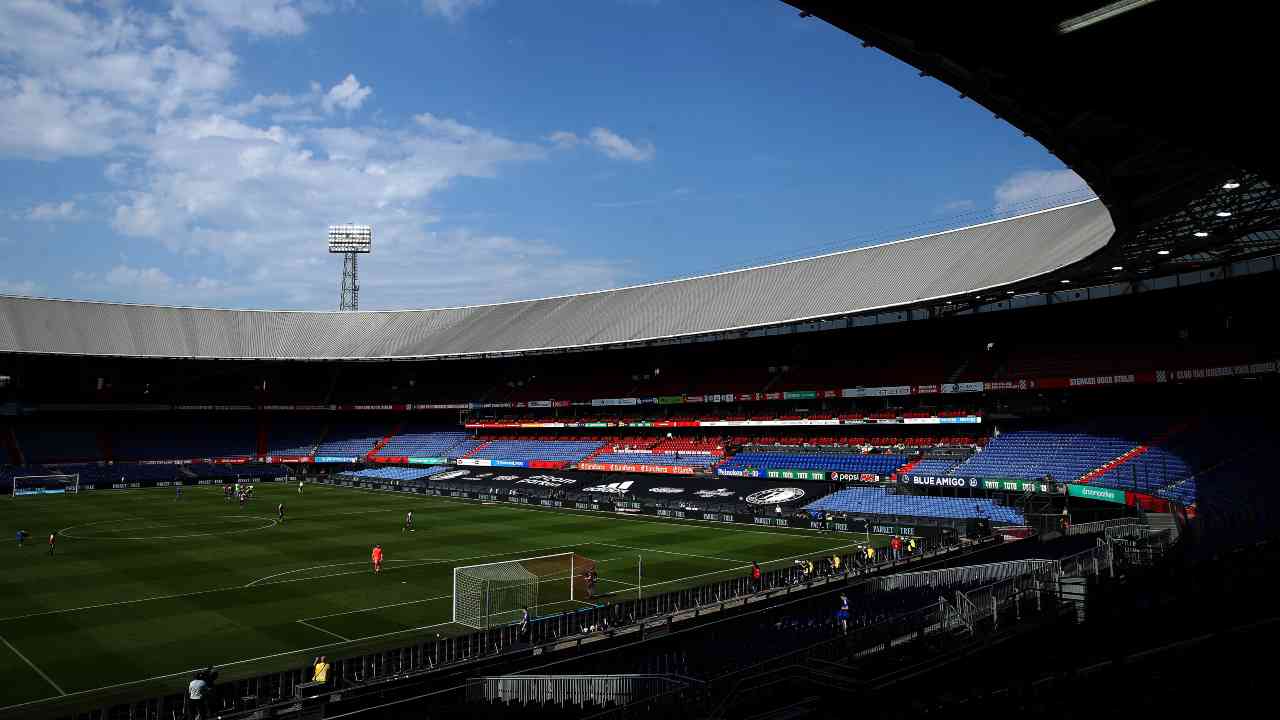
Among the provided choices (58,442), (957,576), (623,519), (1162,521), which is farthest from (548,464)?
(957,576)

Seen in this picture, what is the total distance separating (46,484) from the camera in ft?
235

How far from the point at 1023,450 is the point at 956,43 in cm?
4701

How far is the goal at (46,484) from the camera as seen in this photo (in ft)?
231

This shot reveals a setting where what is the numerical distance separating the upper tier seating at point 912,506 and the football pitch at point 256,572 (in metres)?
4.29

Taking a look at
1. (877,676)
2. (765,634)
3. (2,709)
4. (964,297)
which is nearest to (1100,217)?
(964,297)

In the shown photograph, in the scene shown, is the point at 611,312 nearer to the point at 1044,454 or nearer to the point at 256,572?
the point at 1044,454

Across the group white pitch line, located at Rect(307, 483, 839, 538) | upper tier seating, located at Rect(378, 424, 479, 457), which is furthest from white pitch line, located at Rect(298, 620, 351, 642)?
upper tier seating, located at Rect(378, 424, 479, 457)

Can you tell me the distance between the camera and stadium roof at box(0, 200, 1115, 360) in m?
49.1

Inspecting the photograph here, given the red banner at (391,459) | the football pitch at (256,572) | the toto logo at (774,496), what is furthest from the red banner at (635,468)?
the red banner at (391,459)

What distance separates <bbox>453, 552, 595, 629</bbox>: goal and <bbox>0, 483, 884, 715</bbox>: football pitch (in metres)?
1.02

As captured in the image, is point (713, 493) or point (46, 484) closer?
point (713, 493)

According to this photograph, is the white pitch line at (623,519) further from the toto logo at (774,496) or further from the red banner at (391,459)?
the red banner at (391,459)

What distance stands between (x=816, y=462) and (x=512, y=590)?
34718 mm

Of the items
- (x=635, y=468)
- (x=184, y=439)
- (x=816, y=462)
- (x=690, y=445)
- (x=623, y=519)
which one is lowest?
(x=623, y=519)
